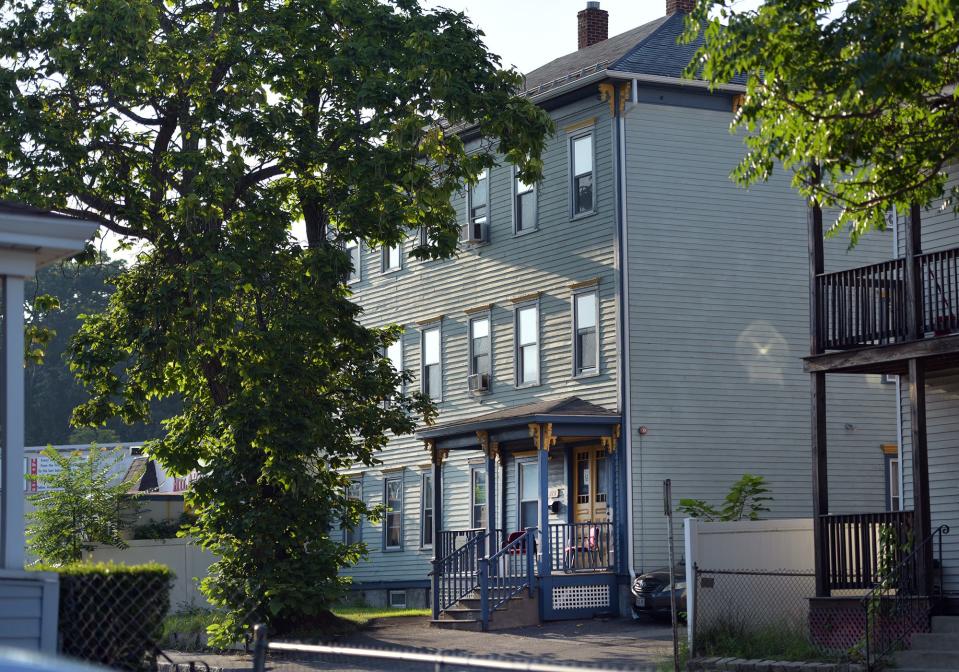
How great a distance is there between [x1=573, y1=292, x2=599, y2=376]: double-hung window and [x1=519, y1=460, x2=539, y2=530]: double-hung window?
2.60 metres

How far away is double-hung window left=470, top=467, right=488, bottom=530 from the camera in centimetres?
3462

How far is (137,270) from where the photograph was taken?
25484 mm

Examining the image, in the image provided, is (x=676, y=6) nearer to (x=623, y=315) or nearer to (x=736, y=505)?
(x=623, y=315)

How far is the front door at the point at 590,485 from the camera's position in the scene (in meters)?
30.5

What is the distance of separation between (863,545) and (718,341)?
11036 millimetres

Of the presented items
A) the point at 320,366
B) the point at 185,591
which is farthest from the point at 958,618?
the point at 185,591

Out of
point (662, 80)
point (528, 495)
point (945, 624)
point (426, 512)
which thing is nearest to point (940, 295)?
point (945, 624)

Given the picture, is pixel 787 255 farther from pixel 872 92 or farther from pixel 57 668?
pixel 57 668

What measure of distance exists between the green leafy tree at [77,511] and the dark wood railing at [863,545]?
21.2 m

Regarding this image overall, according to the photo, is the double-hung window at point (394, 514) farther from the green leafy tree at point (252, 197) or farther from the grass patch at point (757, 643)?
the grass patch at point (757, 643)

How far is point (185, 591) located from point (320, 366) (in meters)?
14.2

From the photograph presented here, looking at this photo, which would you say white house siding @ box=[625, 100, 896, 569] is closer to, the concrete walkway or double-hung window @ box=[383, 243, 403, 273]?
the concrete walkway

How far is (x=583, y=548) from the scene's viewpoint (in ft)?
96.4

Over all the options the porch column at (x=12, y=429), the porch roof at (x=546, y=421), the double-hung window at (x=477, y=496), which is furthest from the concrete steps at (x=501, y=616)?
the porch column at (x=12, y=429)
